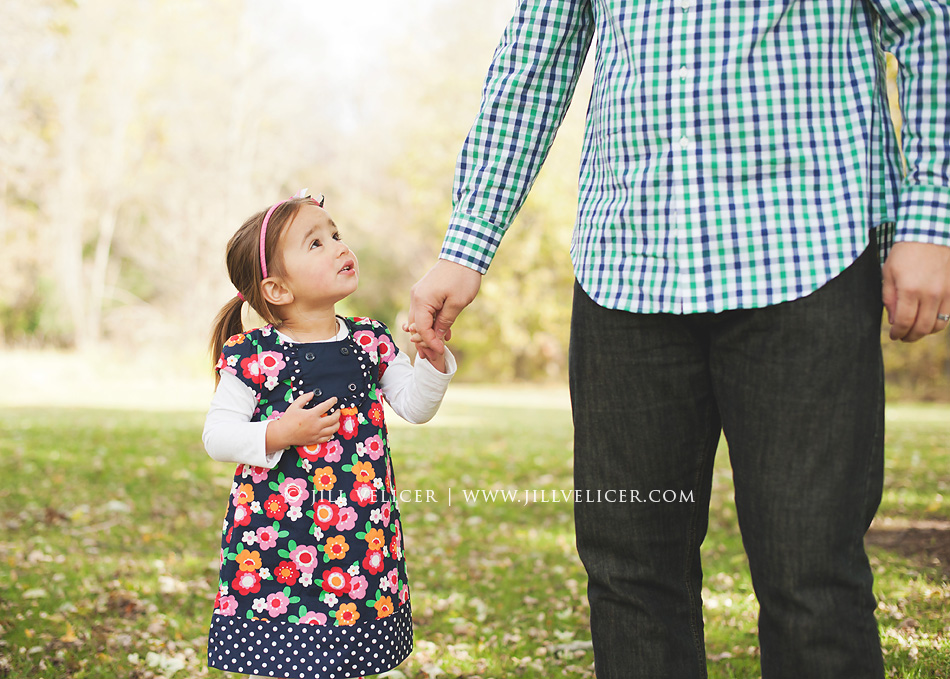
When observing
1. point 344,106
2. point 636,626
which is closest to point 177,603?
point 636,626

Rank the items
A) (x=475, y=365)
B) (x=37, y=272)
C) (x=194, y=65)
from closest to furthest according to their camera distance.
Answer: (x=194, y=65) < (x=37, y=272) < (x=475, y=365)

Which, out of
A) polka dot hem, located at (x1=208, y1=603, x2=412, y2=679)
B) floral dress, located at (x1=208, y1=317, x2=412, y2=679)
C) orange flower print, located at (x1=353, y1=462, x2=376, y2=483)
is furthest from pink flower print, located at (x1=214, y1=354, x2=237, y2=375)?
polka dot hem, located at (x1=208, y1=603, x2=412, y2=679)

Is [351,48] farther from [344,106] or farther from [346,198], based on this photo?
[346,198]

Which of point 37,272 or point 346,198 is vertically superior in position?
point 346,198

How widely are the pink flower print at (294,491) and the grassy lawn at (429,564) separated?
3.61 ft

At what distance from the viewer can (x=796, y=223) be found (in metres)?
1.41

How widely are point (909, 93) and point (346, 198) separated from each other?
2723cm

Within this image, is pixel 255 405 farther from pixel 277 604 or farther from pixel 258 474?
pixel 277 604

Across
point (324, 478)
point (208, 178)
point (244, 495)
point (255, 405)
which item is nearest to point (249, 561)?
point (244, 495)

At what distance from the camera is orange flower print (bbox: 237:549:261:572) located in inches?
82.9

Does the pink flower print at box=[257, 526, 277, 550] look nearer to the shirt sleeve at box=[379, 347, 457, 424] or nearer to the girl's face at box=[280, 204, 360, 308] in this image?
the shirt sleeve at box=[379, 347, 457, 424]

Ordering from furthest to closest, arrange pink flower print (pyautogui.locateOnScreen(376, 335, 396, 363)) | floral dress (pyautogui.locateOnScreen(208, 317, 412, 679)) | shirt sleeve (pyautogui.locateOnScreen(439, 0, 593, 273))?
pink flower print (pyautogui.locateOnScreen(376, 335, 396, 363)) → floral dress (pyautogui.locateOnScreen(208, 317, 412, 679)) → shirt sleeve (pyautogui.locateOnScreen(439, 0, 593, 273))

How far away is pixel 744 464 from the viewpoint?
148cm

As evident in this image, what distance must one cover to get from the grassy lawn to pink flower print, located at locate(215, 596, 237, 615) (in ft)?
3.02
